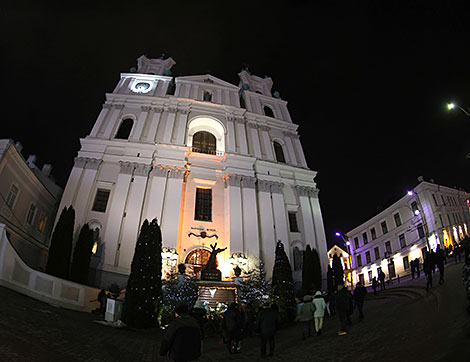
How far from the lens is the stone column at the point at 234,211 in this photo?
889 inches

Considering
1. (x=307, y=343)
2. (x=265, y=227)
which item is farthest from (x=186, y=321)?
(x=265, y=227)

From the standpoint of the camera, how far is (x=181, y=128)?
94.3 ft

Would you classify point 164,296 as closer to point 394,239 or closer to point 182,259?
point 182,259

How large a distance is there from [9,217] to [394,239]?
3970 cm

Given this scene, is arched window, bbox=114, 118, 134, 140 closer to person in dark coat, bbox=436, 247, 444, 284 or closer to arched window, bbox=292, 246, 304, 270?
arched window, bbox=292, 246, 304, 270

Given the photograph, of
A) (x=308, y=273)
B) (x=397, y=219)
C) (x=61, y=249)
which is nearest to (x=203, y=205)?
(x=308, y=273)

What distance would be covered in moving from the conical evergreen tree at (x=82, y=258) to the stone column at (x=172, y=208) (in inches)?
198

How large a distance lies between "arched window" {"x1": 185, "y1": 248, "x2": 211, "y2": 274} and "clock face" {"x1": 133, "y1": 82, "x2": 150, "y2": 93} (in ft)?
62.2

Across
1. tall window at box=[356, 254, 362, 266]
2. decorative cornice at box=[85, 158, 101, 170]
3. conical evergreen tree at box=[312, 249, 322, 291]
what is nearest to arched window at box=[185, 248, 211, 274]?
conical evergreen tree at box=[312, 249, 322, 291]

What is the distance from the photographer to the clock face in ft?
106

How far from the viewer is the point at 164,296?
626 inches

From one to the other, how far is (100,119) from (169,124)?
628 cm

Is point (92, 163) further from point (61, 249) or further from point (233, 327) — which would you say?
point (233, 327)

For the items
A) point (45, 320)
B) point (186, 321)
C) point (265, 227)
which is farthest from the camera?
point (265, 227)
